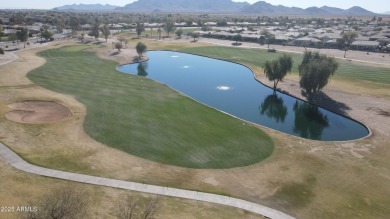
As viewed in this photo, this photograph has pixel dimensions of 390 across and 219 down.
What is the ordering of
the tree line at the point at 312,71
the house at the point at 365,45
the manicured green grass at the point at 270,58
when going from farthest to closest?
1. the house at the point at 365,45
2. the manicured green grass at the point at 270,58
3. the tree line at the point at 312,71

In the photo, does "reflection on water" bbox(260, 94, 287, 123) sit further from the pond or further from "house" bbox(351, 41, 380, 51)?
"house" bbox(351, 41, 380, 51)

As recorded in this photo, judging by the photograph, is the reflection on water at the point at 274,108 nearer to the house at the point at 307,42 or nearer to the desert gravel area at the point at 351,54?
the desert gravel area at the point at 351,54

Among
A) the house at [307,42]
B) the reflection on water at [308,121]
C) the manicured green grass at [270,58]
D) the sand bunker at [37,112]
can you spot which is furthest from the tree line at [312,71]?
the house at [307,42]

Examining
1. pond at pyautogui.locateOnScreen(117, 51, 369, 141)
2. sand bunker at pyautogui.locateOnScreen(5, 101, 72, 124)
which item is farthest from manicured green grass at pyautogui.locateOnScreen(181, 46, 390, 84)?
sand bunker at pyautogui.locateOnScreen(5, 101, 72, 124)

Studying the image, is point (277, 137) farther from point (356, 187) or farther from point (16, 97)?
point (16, 97)

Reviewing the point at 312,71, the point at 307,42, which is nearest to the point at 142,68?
the point at 312,71

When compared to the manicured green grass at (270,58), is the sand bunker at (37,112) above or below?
below

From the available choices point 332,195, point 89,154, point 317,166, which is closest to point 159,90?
point 89,154
